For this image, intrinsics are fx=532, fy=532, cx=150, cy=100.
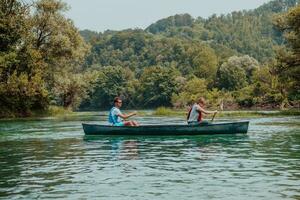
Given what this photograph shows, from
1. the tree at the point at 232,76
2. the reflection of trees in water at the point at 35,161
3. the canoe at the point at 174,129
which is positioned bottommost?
the reflection of trees in water at the point at 35,161

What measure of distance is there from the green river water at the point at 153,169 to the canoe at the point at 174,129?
5.32ft

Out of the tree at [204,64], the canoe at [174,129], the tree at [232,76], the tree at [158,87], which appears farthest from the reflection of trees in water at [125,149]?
the tree at [204,64]

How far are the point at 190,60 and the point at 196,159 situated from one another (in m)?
150

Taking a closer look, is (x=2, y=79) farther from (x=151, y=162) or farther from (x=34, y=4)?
(x=151, y=162)

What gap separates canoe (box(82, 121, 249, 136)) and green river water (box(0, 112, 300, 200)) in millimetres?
1622

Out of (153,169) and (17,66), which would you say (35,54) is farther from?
(153,169)

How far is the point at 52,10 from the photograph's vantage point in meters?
57.3

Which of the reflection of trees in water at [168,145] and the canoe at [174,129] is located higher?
the canoe at [174,129]

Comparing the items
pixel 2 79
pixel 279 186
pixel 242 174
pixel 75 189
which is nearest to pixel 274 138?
pixel 242 174

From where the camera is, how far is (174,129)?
26.6 metres

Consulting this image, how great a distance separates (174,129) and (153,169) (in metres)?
11.8

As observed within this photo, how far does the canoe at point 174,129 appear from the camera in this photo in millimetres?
26250

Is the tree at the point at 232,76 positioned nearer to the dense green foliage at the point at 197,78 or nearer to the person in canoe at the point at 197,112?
the dense green foliage at the point at 197,78

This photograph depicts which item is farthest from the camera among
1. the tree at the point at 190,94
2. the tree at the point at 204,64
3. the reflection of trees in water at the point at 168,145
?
the tree at the point at 204,64
